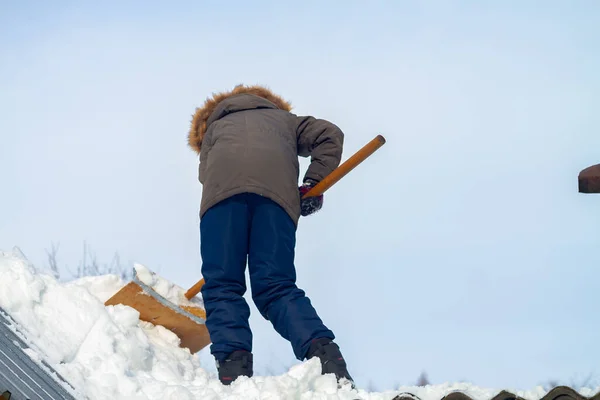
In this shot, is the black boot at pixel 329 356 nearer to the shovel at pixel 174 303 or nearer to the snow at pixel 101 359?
the snow at pixel 101 359

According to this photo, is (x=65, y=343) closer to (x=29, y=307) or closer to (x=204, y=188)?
(x=29, y=307)

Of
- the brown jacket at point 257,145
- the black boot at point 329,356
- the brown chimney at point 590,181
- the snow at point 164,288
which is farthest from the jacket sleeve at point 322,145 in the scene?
the brown chimney at point 590,181

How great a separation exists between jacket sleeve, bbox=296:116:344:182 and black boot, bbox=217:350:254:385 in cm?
113

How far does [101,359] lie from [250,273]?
1.02 m

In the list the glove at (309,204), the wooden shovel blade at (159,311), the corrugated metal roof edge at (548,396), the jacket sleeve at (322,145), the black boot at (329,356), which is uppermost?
the jacket sleeve at (322,145)

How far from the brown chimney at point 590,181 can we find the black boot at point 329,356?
117cm

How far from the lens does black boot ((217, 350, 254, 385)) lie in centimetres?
349

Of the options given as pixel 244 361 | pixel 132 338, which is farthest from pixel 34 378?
pixel 244 361

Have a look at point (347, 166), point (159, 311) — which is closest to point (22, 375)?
point (159, 311)

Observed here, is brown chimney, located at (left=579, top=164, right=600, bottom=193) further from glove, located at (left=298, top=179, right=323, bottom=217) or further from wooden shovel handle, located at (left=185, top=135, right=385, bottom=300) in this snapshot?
glove, located at (left=298, top=179, right=323, bottom=217)

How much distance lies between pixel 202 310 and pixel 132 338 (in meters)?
1.05

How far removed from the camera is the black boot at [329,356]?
330 centimetres

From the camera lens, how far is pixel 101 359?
3.00 meters

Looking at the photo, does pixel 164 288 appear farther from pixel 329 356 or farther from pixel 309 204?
pixel 329 356
